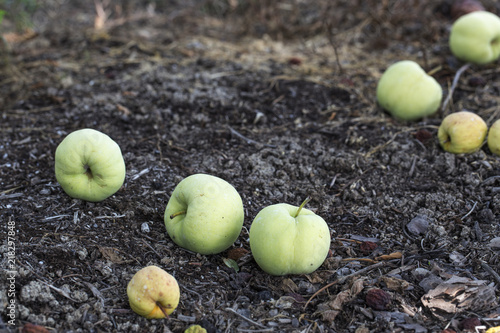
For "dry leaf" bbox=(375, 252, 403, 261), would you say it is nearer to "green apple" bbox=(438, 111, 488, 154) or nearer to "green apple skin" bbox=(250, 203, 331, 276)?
"green apple skin" bbox=(250, 203, 331, 276)

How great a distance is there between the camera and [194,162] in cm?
396

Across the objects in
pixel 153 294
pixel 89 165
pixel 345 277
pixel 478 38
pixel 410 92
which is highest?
pixel 478 38

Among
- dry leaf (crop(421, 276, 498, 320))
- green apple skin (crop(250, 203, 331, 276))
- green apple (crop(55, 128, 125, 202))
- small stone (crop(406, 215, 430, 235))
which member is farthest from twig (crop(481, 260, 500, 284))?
green apple (crop(55, 128, 125, 202))

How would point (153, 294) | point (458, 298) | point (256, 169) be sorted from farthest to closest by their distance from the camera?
1. point (256, 169)
2. point (458, 298)
3. point (153, 294)

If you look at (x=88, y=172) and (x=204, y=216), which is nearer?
(x=204, y=216)

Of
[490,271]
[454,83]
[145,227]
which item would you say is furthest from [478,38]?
[145,227]

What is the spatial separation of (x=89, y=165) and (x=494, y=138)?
3.25m

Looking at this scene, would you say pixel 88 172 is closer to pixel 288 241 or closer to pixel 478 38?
pixel 288 241

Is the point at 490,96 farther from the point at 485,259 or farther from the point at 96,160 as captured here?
the point at 96,160

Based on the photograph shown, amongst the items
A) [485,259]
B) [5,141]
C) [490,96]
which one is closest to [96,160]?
[5,141]

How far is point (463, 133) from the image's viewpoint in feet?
12.9

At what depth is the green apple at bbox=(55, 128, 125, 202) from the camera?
3.01 meters

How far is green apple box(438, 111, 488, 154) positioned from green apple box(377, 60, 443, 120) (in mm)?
484

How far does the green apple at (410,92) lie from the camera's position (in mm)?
4500
